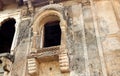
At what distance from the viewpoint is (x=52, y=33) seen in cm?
678

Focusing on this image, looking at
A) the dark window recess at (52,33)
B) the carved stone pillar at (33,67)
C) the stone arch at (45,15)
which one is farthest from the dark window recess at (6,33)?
the carved stone pillar at (33,67)

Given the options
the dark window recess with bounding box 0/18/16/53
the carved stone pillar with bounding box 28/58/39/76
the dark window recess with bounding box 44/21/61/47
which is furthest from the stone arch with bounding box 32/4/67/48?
the dark window recess with bounding box 0/18/16/53

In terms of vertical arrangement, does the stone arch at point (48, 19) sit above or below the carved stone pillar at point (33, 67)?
above

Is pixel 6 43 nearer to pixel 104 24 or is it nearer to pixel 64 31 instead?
pixel 64 31

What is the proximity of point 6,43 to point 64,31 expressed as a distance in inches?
168

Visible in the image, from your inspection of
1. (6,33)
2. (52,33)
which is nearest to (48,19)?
(52,33)

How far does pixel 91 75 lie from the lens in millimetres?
4797

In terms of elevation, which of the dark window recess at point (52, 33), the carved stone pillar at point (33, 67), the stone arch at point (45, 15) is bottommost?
the carved stone pillar at point (33, 67)

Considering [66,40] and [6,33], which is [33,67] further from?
[6,33]

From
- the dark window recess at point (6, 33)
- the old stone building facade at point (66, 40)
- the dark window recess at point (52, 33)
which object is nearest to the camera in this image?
the old stone building facade at point (66, 40)

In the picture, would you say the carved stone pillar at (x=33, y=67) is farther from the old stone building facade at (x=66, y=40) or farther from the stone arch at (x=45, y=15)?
the stone arch at (x=45, y=15)

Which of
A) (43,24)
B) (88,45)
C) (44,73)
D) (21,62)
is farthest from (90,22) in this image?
(21,62)

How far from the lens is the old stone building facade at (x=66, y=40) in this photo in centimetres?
509

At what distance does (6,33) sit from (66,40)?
3842 millimetres
